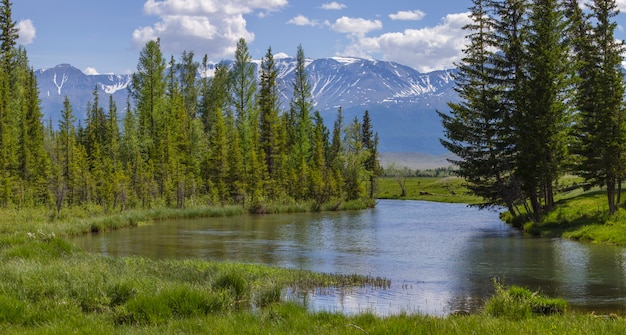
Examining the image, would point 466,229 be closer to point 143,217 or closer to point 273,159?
point 143,217

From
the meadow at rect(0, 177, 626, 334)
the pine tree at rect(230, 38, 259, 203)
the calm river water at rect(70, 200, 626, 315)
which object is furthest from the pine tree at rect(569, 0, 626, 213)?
the pine tree at rect(230, 38, 259, 203)

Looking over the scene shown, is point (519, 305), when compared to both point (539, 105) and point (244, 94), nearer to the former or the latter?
A: point (539, 105)

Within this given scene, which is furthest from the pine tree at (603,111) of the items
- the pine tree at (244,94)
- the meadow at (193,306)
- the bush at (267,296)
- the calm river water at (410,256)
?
the pine tree at (244,94)

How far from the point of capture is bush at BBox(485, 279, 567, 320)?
11.6 m

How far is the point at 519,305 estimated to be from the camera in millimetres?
11812

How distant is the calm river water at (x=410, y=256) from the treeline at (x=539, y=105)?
479 cm

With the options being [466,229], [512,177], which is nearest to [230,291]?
[512,177]

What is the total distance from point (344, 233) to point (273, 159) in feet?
109

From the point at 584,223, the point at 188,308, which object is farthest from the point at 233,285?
the point at 584,223

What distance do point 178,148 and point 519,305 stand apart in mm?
56421

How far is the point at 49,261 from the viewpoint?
1644cm

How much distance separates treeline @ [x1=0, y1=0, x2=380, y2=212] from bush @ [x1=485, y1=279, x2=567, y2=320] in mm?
39257

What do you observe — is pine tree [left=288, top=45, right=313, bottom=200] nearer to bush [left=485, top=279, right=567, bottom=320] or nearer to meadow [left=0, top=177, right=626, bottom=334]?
meadow [left=0, top=177, right=626, bottom=334]

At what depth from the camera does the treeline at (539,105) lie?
32469 millimetres
